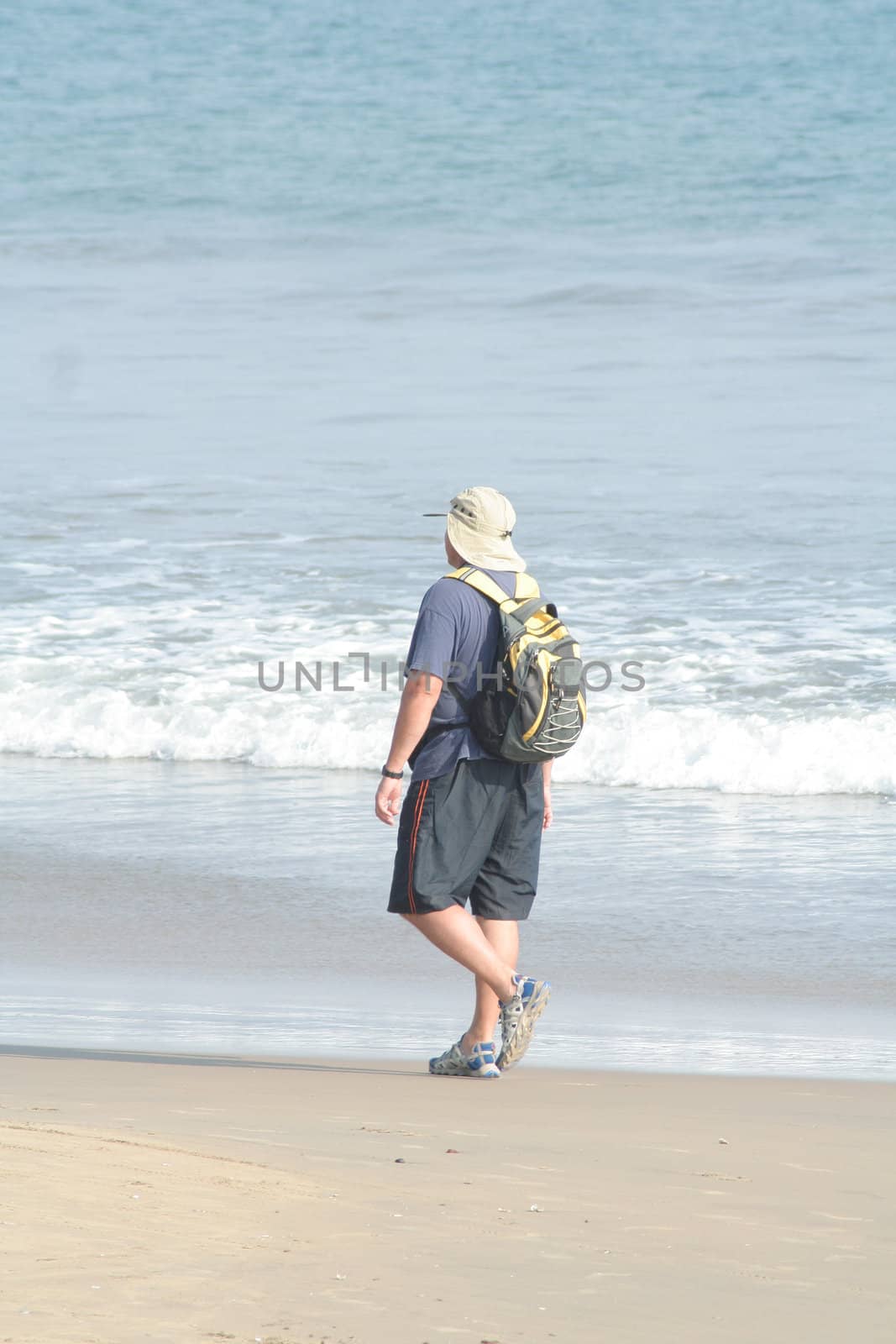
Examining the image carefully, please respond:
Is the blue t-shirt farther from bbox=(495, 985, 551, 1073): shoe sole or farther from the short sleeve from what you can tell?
bbox=(495, 985, 551, 1073): shoe sole

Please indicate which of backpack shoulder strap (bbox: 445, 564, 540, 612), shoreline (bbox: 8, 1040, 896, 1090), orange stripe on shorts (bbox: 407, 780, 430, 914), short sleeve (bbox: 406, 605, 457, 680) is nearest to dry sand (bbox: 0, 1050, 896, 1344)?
shoreline (bbox: 8, 1040, 896, 1090)

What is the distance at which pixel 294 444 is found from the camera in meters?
18.8

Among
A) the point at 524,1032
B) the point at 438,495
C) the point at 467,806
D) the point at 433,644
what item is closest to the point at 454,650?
the point at 433,644

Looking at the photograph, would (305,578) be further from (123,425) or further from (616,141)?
(616,141)

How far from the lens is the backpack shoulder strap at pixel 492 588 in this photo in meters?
4.66

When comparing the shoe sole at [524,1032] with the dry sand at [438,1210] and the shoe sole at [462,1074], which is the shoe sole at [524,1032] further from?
the dry sand at [438,1210]

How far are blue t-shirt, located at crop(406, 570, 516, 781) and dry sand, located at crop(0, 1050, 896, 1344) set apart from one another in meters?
0.86

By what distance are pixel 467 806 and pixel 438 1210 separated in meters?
1.52

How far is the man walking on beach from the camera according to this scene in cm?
461

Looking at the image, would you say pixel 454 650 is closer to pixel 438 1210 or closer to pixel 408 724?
pixel 408 724

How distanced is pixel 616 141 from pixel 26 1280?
35485 millimetres

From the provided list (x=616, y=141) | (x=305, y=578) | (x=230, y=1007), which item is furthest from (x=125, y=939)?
(x=616, y=141)

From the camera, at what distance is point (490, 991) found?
4855mm

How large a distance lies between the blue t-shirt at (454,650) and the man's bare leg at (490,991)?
0.50 metres
